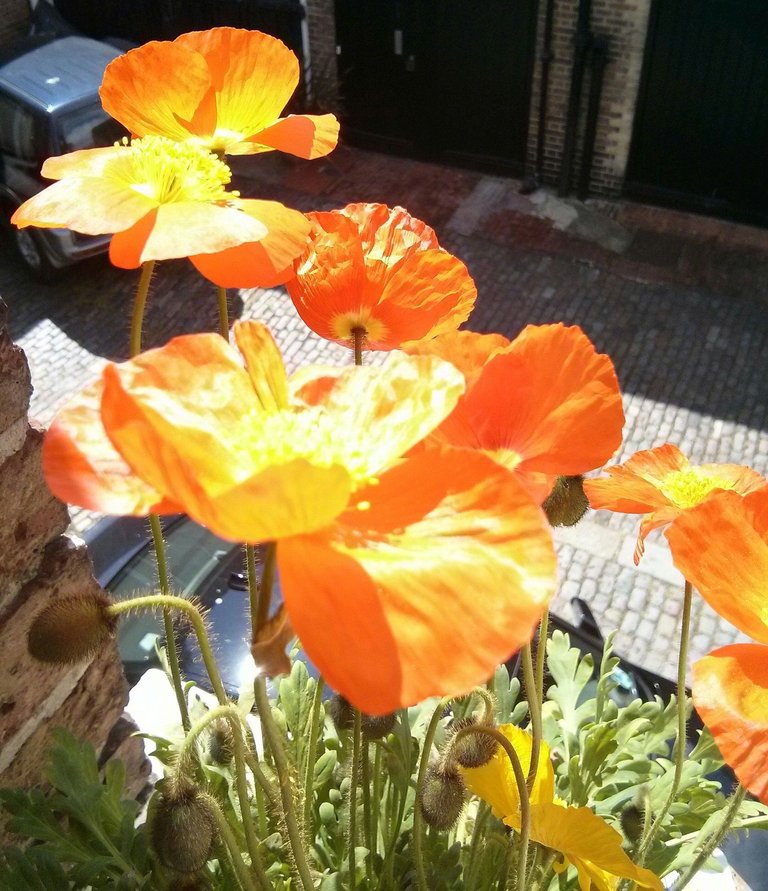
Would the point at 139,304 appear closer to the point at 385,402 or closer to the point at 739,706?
the point at 385,402

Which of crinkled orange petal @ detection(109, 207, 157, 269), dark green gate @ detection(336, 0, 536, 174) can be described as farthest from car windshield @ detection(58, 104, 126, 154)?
crinkled orange petal @ detection(109, 207, 157, 269)

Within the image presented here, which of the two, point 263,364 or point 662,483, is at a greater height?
point 263,364

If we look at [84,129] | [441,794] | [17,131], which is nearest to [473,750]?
[441,794]

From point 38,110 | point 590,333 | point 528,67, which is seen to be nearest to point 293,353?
point 590,333

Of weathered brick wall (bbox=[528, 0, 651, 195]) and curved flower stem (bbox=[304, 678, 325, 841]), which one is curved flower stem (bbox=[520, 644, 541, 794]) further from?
weathered brick wall (bbox=[528, 0, 651, 195])

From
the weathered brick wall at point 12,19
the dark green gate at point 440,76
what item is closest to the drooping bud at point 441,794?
the dark green gate at point 440,76

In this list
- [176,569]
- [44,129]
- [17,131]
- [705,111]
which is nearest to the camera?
[176,569]
